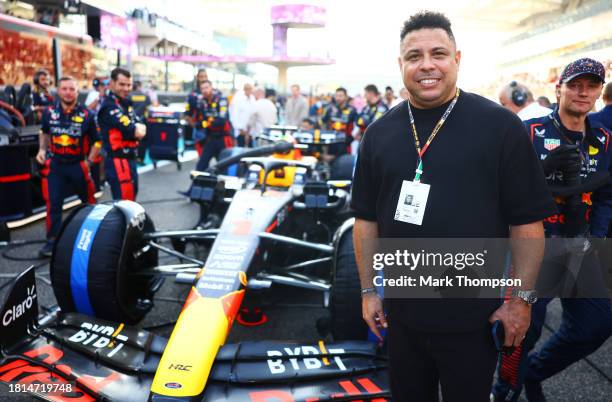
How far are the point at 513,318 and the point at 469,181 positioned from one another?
1.36 feet

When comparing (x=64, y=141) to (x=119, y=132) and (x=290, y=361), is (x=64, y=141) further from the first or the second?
(x=290, y=361)

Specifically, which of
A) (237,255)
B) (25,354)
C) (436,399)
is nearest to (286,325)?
(237,255)

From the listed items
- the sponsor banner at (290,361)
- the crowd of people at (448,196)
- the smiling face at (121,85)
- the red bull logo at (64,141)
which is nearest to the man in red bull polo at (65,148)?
the red bull logo at (64,141)

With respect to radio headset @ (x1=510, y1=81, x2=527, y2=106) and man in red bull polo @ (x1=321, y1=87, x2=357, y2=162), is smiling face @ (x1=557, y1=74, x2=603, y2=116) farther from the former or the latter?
man in red bull polo @ (x1=321, y1=87, x2=357, y2=162)

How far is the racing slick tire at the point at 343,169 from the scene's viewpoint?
5.35 meters

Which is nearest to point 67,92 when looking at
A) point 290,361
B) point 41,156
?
point 41,156

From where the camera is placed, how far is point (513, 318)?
1.40 metres

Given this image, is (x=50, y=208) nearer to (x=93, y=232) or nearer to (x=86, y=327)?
(x=93, y=232)

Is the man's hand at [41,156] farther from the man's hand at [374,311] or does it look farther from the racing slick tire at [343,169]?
the man's hand at [374,311]

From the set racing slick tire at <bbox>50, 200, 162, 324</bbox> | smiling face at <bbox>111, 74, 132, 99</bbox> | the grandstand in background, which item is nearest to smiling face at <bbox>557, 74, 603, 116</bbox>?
the grandstand in background

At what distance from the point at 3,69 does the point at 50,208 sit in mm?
9951

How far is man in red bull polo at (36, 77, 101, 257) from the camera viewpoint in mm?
4387

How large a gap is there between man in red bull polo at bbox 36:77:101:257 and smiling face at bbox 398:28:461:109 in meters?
3.79

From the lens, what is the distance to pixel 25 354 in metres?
2.17
